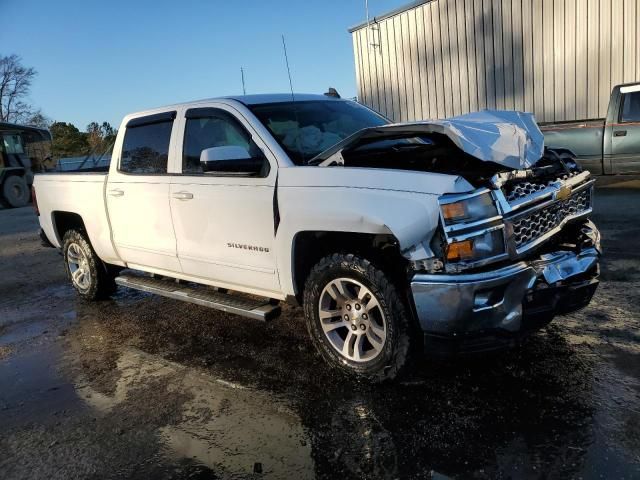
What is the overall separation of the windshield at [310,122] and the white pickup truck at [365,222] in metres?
0.02

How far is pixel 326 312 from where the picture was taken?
3617 mm

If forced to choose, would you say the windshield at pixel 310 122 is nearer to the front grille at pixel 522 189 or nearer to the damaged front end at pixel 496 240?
the damaged front end at pixel 496 240

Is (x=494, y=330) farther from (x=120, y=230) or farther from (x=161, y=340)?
(x=120, y=230)

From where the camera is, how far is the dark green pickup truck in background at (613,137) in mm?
9922

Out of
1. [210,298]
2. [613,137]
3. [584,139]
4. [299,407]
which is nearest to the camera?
[299,407]

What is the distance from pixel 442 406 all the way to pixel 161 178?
2.99 meters

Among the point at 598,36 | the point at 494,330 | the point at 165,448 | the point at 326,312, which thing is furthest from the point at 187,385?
the point at 598,36

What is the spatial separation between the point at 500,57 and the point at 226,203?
12.2 metres

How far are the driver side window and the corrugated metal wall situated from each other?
36.0 ft

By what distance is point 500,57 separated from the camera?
1419 centimetres

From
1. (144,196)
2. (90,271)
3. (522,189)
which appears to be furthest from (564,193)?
(90,271)

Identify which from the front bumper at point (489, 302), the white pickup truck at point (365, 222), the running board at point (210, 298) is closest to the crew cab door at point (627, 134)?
the white pickup truck at point (365, 222)

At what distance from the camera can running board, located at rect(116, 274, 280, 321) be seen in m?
3.95

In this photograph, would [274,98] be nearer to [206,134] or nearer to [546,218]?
[206,134]
